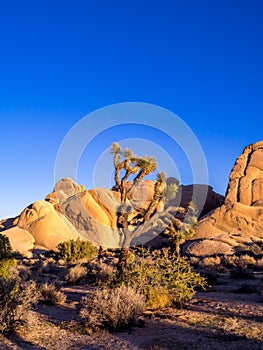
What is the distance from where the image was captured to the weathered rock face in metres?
41.8

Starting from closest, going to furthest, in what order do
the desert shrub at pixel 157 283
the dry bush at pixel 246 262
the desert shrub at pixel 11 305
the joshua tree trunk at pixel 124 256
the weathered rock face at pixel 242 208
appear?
1. the desert shrub at pixel 11 305
2. the desert shrub at pixel 157 283
3. the joshua tree trunk at pixel 124 256
4. the dry bush at pixel 246 262
5. the weathered rock face at pixel 242 208

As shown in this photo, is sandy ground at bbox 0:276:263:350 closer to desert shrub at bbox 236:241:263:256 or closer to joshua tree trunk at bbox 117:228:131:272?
joshua tree trunk at bbox 117:228:131:272

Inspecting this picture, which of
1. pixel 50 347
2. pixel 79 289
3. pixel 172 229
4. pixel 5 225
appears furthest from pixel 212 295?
pixel 5 225

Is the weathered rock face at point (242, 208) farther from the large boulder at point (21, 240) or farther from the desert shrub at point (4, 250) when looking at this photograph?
the desert shrub at point (4, 250)

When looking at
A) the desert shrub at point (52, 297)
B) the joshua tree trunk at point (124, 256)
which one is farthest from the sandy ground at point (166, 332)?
the joshua tree trunk at point (124, 256)

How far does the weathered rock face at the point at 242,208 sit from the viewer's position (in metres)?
41.8

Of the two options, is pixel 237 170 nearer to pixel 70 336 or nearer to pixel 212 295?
pixel 212 295

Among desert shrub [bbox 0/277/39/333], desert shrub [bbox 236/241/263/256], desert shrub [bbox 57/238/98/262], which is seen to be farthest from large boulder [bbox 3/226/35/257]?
desert shrub [bbox 0/277/39/333]

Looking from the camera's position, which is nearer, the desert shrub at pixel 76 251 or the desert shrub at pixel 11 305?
the desert shrub at pixel 11 305

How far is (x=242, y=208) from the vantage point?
45062mm

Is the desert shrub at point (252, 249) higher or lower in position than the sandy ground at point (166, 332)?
higher

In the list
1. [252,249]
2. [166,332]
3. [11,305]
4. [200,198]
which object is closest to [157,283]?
[166,332]

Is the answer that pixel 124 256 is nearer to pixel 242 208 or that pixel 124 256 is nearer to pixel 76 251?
pixel 76 251

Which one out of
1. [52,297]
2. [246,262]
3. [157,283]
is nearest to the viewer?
[157,283]
